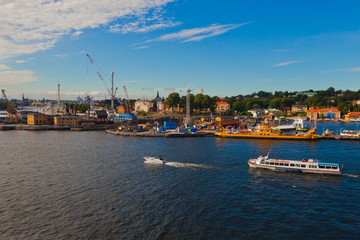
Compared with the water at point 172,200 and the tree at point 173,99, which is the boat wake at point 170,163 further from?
the tree at point 173,99

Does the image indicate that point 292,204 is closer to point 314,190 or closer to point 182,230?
point 314,190

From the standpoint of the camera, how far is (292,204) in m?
25.2

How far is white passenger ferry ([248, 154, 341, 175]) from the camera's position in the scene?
115 ft

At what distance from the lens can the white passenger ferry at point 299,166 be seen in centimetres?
3491

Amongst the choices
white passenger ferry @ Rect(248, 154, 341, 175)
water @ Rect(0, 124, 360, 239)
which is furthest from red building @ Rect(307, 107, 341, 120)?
white passenger ferry @ Rect(248, 154, 341, 175)

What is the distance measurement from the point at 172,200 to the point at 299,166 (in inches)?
850

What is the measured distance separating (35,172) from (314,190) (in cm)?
3925

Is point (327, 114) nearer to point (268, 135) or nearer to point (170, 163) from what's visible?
point (268, 135)

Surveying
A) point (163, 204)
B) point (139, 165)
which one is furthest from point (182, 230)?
point (139, 165)

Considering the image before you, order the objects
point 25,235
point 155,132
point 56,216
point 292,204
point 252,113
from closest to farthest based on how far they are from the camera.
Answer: point 25,235 < point 56,216 < point 292,204 < point 155,132 < point 252,113

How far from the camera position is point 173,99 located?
158 m

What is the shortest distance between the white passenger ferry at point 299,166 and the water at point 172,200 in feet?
3.99

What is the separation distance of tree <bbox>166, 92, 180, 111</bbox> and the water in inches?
4531

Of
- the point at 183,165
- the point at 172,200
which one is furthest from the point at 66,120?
the point at 172,200
